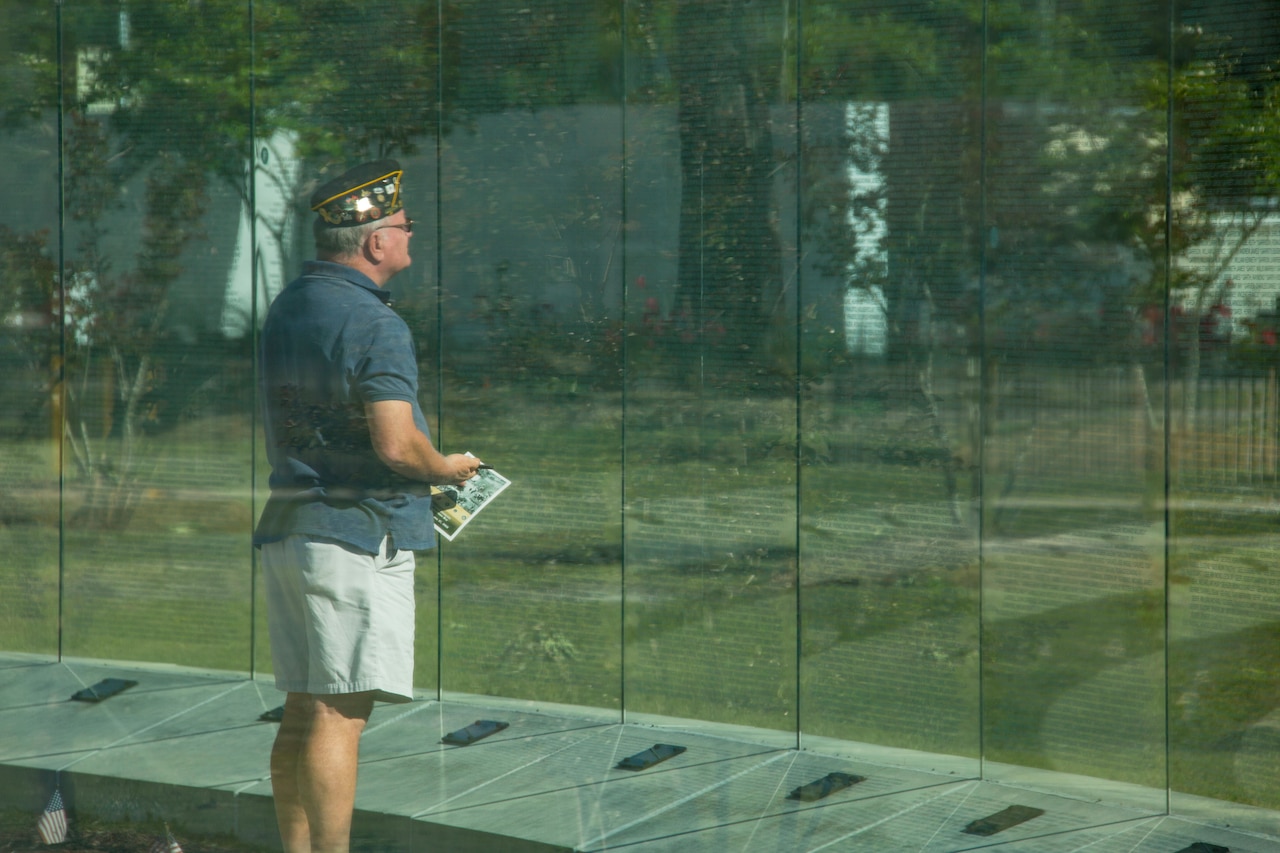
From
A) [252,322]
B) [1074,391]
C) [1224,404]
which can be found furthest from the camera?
[252,322]

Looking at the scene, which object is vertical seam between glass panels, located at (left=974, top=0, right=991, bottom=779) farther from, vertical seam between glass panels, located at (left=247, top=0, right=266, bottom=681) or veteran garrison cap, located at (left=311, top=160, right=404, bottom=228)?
vertical seam between glass panels, located at (left=247, top=0, right=266, bottom=681)

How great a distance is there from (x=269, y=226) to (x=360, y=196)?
852 millimetres

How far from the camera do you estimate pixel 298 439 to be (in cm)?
341

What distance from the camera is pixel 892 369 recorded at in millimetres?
3936

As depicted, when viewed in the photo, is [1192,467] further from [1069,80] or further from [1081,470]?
[1069,80]

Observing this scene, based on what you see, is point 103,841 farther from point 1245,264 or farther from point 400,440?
Answer: point 1245,264

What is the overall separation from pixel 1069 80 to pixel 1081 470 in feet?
3.35

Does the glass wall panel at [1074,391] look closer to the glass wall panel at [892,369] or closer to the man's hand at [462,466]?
the glass wall panel at [892,369]

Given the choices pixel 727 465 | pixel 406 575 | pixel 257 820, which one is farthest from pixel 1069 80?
pixel 257 820

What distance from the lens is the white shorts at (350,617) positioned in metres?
3.17

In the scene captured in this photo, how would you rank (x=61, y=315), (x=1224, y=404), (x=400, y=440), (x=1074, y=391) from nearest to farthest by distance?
1. (x=400, y=440)
2. (x=1224, y=404)
3. (x=1074, y=391)
4. (x=61, y=315)

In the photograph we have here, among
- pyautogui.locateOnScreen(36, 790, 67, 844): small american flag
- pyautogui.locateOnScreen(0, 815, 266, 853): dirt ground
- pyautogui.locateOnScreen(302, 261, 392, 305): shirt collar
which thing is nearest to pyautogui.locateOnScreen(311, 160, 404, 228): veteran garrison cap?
pyautogui.locateOnScreen(302, 261, 392, 305): shirt collar

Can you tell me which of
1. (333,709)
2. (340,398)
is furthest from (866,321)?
(333,709)

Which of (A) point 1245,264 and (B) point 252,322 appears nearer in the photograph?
(A) point 1245,264
